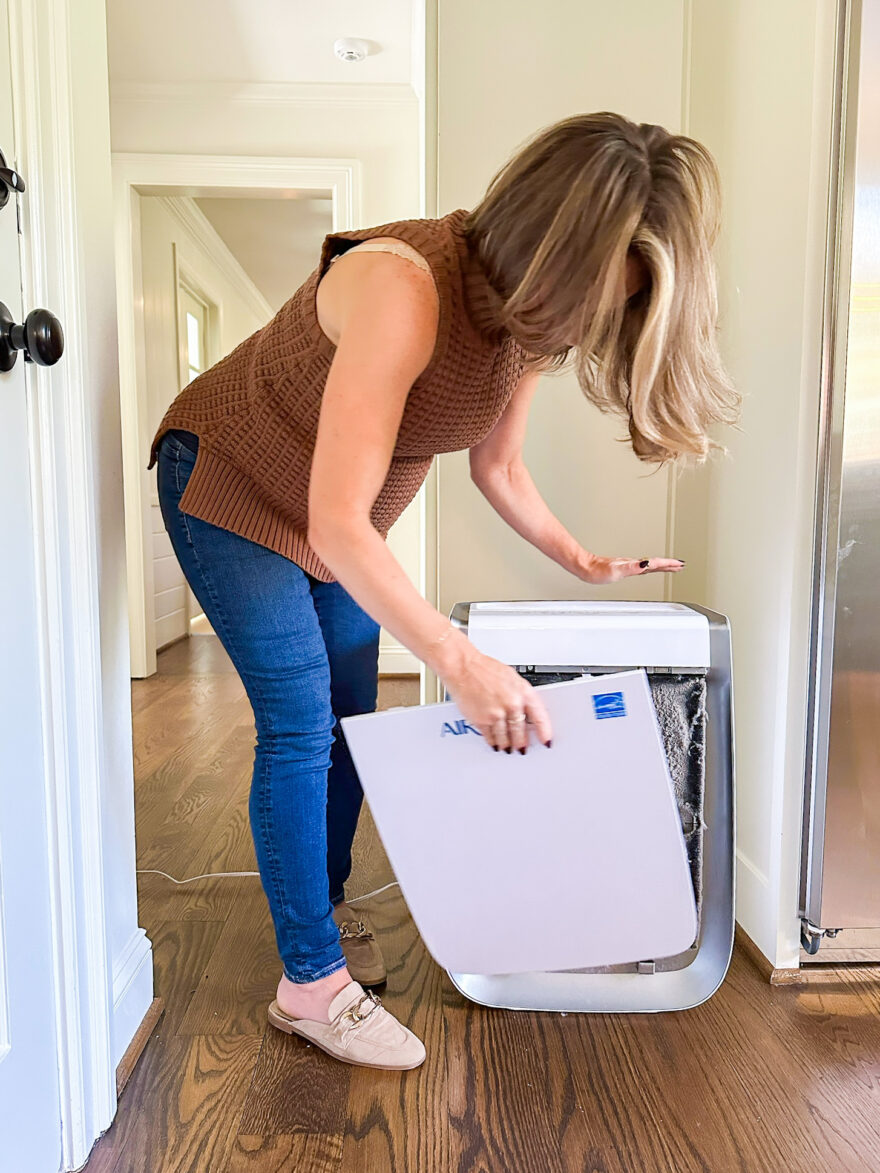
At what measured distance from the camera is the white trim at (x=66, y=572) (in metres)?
0.77

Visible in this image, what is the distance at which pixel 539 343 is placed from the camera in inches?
30.4

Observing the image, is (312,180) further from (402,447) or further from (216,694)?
(402,447)

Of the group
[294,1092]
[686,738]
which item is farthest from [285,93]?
[294,1092]

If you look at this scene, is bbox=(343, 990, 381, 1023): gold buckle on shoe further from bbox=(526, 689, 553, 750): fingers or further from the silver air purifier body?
bbox=(526, 689, 553, 750): fingers

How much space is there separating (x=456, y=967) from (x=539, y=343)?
0.68 meters

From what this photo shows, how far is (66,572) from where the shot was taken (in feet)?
2.69

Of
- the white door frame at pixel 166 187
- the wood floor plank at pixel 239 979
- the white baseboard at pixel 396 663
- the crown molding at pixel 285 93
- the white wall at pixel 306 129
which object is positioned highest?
the crown molding at pixel 285 93

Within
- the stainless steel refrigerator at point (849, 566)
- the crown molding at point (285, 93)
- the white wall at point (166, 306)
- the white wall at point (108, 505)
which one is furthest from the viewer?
the white wall at point (166, 306)

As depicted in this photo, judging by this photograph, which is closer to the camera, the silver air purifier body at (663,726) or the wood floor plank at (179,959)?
the silver air purifier body at (663,726)

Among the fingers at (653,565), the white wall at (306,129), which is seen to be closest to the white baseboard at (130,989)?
the fingers at (653,565)

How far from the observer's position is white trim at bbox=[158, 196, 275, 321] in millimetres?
4199

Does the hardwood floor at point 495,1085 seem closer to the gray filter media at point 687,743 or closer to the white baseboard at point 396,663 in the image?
the gray filter media at point 687,743

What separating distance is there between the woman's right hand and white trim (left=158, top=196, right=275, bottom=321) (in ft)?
12.1

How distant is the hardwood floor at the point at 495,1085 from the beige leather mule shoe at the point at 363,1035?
0.06ft
